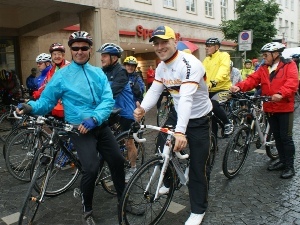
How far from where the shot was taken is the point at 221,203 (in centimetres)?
377

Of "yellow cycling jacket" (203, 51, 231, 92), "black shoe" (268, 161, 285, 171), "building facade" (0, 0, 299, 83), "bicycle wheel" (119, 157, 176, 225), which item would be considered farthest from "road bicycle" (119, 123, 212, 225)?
"building facade" (0, 0, 299, 83)

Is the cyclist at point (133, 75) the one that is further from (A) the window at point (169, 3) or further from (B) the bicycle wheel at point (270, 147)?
(A) the window at point (169, 3)

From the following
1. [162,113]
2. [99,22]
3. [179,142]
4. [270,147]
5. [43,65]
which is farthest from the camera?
[99,22]

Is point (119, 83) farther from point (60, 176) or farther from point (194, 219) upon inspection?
point (194, 219)

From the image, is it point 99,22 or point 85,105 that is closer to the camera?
point 85,105

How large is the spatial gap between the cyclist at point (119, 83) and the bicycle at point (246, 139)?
140 cm

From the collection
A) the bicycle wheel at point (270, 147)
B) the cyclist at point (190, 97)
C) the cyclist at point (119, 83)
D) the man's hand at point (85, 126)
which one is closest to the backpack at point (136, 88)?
the cyclist at point (119, 83)

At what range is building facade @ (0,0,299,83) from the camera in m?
9.69

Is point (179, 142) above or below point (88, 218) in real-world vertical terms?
above

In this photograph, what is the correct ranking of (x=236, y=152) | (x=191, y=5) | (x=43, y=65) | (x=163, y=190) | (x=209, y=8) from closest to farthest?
(x=163, y=190)
(x=236, y=152)
(x=43, y=65)
(x=191, y=5)
(x=209, y=8)

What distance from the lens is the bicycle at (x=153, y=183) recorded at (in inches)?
111

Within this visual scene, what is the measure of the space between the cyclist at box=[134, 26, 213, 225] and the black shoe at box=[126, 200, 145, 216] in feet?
0.94

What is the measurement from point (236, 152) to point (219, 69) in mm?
1716

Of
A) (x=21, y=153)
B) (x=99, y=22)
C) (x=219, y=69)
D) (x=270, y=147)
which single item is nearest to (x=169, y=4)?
(x=99, y=22)
